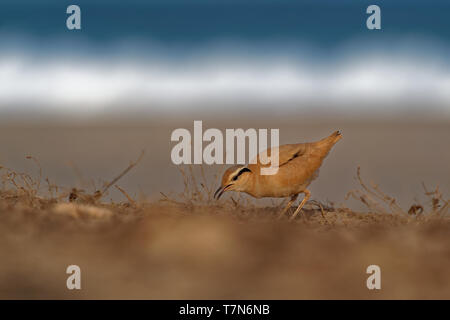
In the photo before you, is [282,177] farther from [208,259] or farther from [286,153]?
[208,259]

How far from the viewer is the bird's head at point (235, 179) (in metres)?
7.02

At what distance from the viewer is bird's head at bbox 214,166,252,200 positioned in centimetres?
702

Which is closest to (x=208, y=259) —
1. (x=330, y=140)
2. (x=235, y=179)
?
(x=235, y=179)

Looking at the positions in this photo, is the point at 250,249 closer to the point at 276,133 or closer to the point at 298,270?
the point at 298,270

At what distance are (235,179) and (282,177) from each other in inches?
26.0

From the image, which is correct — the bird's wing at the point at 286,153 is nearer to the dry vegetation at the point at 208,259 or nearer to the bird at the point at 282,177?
the bird at the point at 282,177

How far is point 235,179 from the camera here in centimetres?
710

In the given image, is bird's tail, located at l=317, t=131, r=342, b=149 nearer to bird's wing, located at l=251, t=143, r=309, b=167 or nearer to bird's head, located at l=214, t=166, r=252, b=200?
bird's wing, located at l=251, t=143, r=309, b=167

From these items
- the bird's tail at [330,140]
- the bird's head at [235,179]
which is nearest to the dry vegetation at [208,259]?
the bird's head at [235,179]

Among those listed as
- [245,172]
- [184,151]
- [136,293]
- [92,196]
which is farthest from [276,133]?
[136,293]

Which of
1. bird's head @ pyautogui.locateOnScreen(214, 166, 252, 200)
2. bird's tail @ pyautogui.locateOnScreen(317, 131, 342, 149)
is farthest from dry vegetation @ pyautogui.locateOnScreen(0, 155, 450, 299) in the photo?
bird's tail @ pyautogui.locateOnScreen(317, 131, 342, 149)

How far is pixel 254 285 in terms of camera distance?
2934mm

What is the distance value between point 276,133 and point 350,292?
4907 mm

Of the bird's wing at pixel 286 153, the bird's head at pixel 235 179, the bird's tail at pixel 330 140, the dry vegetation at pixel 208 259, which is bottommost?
the dry vegetation at pixel 208 259
